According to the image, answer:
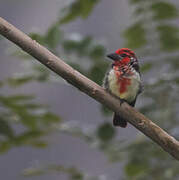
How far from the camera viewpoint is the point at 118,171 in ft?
14.0

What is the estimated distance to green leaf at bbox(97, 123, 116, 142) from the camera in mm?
2443

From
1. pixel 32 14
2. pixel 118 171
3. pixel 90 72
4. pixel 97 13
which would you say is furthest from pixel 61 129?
pixel 32 14

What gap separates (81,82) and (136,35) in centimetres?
99

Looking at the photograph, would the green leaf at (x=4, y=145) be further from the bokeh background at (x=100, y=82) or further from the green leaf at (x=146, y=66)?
the green leaf at (x=146, y=66)

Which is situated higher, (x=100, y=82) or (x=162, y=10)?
(x=162, y=10)

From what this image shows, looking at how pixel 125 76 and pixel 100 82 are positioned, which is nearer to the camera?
pixel 125 76

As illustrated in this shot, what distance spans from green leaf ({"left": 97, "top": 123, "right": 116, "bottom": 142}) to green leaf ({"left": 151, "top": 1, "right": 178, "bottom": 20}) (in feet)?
1.99

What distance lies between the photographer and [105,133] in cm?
245

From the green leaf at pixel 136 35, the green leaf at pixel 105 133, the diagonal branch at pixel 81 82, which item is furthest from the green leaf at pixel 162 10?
the diagonal branch at pixel 81 82

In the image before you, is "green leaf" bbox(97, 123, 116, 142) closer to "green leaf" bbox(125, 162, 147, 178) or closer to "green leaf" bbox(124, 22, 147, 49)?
"green leaf" bbox(125, 162, 147, 178)

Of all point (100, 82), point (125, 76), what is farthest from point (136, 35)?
point (125, 76)

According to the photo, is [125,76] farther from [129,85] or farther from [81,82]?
[81,82]

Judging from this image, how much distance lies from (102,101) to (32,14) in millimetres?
3347

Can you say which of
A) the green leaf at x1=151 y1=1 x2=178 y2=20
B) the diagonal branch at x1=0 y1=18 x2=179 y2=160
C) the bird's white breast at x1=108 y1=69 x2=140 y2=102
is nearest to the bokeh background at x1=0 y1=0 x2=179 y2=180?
the green leaf at x1=151 y1=1 x2=178 y2=20
